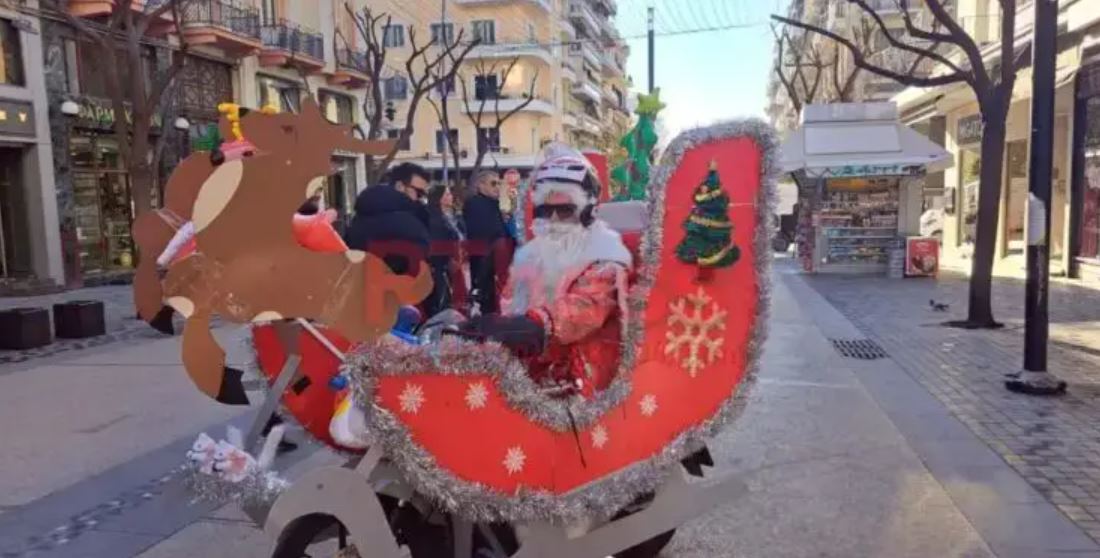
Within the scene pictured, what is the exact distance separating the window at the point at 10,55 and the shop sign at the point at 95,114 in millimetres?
1323

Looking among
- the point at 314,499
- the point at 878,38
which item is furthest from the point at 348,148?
the point at 878,38

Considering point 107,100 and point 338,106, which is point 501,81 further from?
point 107,100

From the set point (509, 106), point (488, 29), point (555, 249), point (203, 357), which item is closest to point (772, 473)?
point (555, 249)

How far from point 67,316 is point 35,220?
295 inches

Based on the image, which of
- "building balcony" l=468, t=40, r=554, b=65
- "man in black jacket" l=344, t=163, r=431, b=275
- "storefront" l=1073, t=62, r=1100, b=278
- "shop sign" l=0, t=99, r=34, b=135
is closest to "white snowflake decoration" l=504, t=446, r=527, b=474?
"man in black jacket" l=344, t=163, r=431, b=275

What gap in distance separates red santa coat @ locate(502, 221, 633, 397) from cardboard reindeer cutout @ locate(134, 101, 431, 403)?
0.59 m

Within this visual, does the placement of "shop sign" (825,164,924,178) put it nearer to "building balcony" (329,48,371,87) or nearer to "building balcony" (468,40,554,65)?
"building balcony" (329,48,371,87)

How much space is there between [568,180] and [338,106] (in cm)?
2575

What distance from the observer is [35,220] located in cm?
1554

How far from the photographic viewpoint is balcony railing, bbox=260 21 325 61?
22.3 metres

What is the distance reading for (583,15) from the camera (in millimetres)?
61031

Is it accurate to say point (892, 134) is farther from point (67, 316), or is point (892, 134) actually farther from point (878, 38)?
point (878, 38)

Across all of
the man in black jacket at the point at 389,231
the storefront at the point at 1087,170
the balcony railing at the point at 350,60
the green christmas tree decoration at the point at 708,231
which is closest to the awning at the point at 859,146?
the storefront at the point at 1087,170

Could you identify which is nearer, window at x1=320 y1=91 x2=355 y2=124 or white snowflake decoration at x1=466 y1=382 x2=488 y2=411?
white snowflake decoration at x1=466 y1=382 x2=488 y2=411
